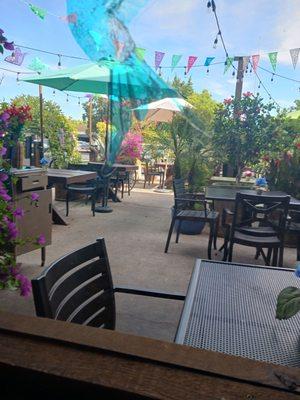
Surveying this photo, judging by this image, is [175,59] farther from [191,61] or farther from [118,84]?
[118,84]

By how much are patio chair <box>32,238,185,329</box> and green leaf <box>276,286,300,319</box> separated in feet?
1.89

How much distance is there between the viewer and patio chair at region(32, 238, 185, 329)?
35.4 inches

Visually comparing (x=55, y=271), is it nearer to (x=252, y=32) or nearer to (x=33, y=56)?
(x=252, y=32)

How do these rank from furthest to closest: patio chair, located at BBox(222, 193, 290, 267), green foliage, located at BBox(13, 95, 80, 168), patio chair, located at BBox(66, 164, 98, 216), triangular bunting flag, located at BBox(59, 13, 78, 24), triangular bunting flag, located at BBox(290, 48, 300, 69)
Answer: green foliage, located at BBox(13, 95, 80, 168)
triangular bunting flag, located at BBox(290, 48, 300, 69)
patio chair, located at BBox(66, 164, 98, 216)
triangular bunting flag, located at BBox(59, 13, 78, 24)
patio chair, located at BBox(222, 193, 290, 267)

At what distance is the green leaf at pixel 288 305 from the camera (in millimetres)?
828

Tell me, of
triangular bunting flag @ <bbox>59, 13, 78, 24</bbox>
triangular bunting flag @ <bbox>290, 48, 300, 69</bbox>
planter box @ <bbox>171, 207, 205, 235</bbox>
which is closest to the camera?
triangular bunting flag @ <bbox>59, 13, 78, 24</bbox>

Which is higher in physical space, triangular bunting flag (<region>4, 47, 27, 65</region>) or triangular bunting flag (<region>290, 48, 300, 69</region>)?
triangular bunting flag (<region>290, 48, 300, 69</region>)

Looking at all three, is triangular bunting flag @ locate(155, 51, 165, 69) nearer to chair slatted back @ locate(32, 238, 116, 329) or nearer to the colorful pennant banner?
the colorful pennant banner

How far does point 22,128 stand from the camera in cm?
294

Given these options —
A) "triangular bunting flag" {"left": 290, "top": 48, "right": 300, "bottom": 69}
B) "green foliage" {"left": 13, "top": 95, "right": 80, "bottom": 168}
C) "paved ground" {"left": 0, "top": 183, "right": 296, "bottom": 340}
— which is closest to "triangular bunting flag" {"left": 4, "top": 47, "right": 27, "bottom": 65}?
"green foliage" {"left": 13, "top": 95, "right": 80, "bottom": 168}

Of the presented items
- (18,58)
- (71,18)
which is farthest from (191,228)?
(18,58)

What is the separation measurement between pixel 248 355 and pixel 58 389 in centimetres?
59

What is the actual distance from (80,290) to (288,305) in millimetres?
689

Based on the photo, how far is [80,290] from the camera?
121 cm
